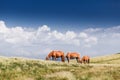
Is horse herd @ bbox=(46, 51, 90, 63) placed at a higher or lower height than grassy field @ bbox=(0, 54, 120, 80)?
higher

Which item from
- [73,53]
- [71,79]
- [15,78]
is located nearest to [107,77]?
[71,79]

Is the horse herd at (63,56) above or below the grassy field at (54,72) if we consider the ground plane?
above

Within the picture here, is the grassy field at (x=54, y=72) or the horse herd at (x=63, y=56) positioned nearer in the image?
the grassy field at (x=54, y=72)

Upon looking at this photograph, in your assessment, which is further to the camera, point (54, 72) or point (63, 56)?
point (63, 56)

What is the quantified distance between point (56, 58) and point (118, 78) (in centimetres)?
3000

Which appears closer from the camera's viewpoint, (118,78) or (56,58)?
(118,78)

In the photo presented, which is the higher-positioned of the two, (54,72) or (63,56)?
(63,56)

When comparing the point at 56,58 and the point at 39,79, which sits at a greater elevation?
the point at 56,58

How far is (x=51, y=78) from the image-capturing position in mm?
27203

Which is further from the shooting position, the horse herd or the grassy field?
the horse herd

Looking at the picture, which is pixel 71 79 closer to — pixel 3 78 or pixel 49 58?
pixel 3 78

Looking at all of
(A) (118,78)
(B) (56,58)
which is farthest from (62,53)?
(A) (118,78)

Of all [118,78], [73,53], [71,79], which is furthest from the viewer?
[73,53]

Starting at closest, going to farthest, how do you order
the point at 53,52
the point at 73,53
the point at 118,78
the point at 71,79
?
the point at 71,79
the point at 118,78
the point at 53,52
the point at 73,53
